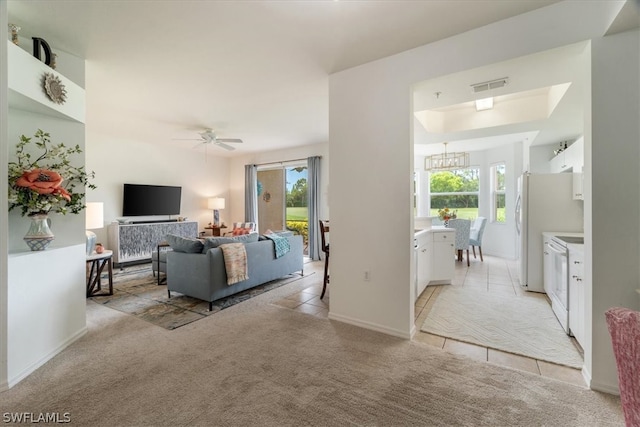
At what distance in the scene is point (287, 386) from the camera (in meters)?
1.89

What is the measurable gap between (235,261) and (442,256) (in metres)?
3.13

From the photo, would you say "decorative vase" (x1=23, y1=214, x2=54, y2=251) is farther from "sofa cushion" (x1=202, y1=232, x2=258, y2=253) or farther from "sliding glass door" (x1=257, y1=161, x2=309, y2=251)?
"sliding glass door" (x1=257, y1=161, x2=309, y2=251)

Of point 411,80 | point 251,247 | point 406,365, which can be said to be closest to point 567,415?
point 406,365

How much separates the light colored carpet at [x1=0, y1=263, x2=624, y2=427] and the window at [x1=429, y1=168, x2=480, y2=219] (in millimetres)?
5673

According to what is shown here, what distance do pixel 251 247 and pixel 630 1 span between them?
13.4 feet

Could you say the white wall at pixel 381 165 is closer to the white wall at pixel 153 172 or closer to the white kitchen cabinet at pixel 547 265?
the white kitchen cabinet at pixel 547 265

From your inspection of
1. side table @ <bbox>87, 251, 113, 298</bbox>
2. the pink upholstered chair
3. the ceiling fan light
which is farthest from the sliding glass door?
the pink upholstered chair

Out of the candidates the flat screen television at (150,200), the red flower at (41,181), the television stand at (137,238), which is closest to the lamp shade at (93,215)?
the red flower at (41,181)

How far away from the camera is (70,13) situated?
2121mm

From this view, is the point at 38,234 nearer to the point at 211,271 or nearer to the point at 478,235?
the point at 211,271

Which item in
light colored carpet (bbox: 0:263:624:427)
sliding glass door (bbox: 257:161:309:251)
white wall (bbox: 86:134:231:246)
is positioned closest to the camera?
light colored carpet (bbox: 0:263:624:427)

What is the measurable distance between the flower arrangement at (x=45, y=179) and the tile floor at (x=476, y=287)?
2.48 metres

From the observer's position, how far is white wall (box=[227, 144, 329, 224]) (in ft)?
22.1

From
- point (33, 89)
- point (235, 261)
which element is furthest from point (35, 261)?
point (235, 261)
